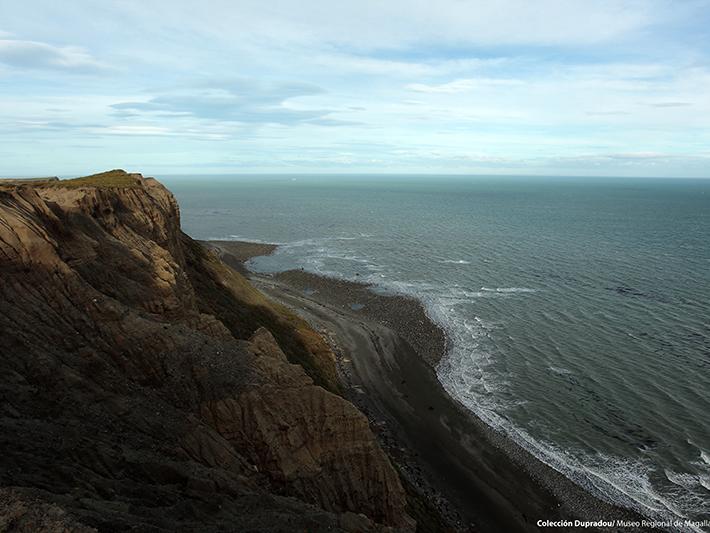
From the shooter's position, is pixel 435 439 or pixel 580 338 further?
pixel 580 338

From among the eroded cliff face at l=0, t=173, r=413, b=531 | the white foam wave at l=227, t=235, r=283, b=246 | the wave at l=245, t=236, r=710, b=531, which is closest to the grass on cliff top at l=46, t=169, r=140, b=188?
the eroded cliff face at l=0, t=173, r=413, b=531

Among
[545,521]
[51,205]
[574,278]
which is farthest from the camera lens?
[574,278]

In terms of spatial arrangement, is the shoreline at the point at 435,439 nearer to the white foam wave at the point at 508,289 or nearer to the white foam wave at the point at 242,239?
the white foam wave at the point at 508,289

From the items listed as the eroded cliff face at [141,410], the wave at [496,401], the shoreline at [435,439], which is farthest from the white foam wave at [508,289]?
the eroded cliff face at [141,410]

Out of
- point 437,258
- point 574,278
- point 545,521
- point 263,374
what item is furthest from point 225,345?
point 437,258

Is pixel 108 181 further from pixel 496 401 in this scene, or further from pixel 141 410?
pixel 496 401

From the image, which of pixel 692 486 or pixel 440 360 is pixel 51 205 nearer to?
pixel 440 360

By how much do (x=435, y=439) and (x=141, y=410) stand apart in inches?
1160

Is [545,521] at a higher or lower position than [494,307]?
lower

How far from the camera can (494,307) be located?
80.0 metres

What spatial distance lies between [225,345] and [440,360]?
1512 inches

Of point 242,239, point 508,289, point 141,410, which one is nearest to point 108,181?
point 141,410

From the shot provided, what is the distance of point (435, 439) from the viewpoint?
44.6 meters

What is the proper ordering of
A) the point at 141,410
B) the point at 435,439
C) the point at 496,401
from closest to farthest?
the point at 141,410 < the point at 435,439 < the point at 496,401
